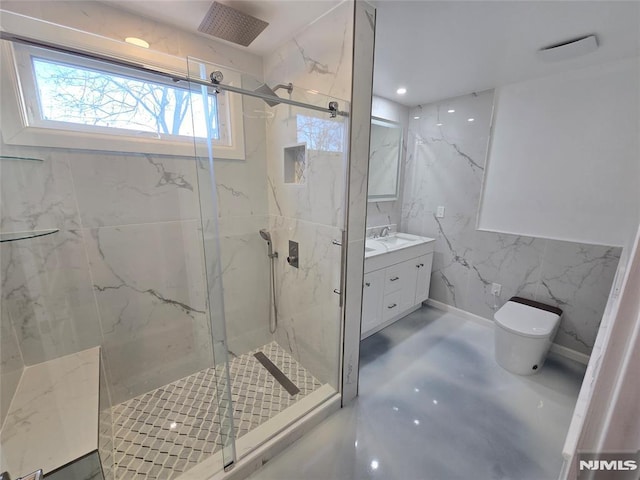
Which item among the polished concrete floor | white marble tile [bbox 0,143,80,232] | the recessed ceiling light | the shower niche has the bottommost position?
the polished concrete floor

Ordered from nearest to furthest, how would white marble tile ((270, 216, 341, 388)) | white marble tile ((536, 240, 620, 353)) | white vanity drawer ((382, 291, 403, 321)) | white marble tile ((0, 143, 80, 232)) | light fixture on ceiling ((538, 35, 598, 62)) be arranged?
white marble tile ((0, 143, 80, 232))
light fixture on ceiling ((538, 35, 598, 62))
white marble tile ((270, 216, 341, 388))
white marble tile ((536, 240, 620, 353))
white vanity drawer ((382, 291, 403, 321))

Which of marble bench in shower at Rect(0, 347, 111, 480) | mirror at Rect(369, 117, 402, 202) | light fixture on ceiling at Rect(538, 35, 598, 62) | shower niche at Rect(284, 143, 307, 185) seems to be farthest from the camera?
mirror at Rect(369, 117, 402, 202)

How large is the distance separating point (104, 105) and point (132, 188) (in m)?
0.48

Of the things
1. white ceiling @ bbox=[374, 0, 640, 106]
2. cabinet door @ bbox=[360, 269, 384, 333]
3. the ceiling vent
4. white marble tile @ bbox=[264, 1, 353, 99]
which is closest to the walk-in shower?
white marble tile @ bbox=[264, 1, 353, 99]

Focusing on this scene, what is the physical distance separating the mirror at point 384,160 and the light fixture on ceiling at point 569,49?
4.20ft

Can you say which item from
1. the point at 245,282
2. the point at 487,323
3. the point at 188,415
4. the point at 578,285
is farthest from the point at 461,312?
the point at 188,415

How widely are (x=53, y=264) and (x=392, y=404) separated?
88.9 inches

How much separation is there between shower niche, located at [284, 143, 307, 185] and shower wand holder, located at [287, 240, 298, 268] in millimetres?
473

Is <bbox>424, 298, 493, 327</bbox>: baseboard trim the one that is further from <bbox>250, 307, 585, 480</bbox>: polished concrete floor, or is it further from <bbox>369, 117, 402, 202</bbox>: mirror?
<bbox>369, 117, 402, 202</bbox>: mirror

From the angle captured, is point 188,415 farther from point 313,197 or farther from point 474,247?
point 474,247

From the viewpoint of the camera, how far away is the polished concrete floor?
142 centimetres

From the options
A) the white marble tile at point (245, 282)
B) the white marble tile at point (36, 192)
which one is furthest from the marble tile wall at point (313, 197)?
the white marble tile at point (36, 192)

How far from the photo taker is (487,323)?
2729 mm

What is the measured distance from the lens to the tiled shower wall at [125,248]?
1.39 metres
